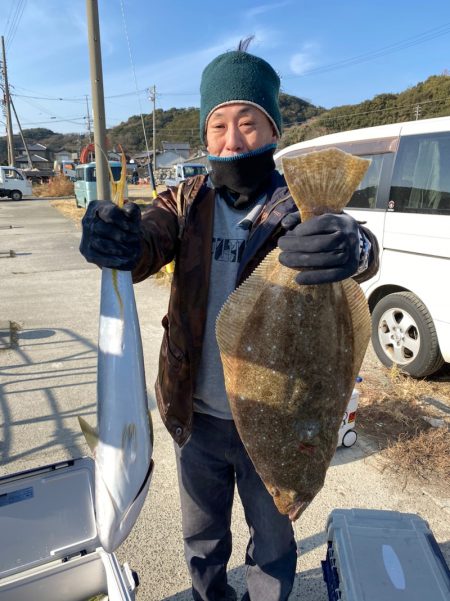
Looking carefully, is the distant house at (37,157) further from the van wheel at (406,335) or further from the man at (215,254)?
the man at (215,254)

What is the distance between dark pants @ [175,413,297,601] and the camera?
6.45 feet

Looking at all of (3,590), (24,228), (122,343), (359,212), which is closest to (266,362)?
(122,343)

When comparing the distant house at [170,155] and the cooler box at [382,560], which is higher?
the distant house at [170,155]

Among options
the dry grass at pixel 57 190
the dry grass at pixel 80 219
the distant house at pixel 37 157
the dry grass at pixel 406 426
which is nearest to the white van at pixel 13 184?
the dry grass at pixel 57 190

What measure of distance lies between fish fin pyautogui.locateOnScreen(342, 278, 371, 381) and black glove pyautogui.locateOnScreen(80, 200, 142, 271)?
75 cm

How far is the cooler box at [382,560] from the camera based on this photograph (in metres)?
1.92

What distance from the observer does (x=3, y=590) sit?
1.88 metres

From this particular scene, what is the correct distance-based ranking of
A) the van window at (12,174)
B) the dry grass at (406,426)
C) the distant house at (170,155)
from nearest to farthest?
1. the dry grass at (406,426)
2. the van window at (12,174)
3. the distant house at (170,155)

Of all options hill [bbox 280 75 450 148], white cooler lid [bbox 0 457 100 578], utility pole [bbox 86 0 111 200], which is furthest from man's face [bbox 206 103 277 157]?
hill [bbox 280 75 450 148]

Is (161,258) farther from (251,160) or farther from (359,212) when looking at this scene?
(359,212)

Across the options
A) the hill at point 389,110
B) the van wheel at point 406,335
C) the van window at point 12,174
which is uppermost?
the hill at point 389,110

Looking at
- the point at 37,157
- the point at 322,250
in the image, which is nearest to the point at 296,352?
the point at 322,250

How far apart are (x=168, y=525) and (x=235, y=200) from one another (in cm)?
218

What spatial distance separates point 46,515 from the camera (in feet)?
6.93
